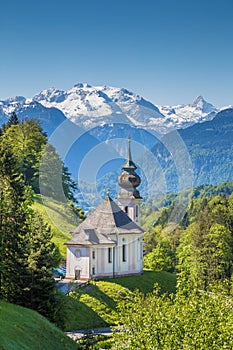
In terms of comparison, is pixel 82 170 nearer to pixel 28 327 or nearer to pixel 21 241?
pixel 21 241

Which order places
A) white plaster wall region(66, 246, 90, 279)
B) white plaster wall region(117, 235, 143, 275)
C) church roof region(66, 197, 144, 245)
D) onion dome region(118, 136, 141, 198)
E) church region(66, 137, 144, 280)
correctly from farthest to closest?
1. onion dome region(118, 136, 141, 198)
2. white plaster wall region(117, 235, 143, 275)
3. church roof region(66, 197, 144, 245)
4. church region(66, 137, 144, 280)
5. white plaster wall region(66, 246, 90, 279)

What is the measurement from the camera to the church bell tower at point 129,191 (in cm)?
6272

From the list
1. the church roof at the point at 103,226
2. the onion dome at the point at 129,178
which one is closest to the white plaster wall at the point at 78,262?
the church roof at the point at 103,226

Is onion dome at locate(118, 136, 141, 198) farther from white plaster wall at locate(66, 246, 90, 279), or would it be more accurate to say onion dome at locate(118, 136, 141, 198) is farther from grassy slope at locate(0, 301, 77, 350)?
grassy slope at locate(0, 301, 77, 350)

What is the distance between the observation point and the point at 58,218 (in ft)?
224

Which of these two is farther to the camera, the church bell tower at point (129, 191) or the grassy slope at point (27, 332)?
the church bell tower at point (129, 191)

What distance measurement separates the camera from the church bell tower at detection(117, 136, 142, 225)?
62.7m

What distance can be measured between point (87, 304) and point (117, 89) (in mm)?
110855

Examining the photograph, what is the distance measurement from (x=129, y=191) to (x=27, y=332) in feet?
114

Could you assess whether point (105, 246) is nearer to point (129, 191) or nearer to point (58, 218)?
point (129, 191)

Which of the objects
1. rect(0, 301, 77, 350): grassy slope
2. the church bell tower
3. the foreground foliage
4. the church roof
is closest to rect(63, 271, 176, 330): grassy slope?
the church roof

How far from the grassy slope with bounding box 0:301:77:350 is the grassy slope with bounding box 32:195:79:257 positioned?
27.0 metres

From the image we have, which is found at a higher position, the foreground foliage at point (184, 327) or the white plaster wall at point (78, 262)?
the white plaster wall at point (78, 262)

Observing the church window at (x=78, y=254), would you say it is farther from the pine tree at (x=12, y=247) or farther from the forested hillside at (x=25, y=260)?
the pine tree at (x=12, y=247)
